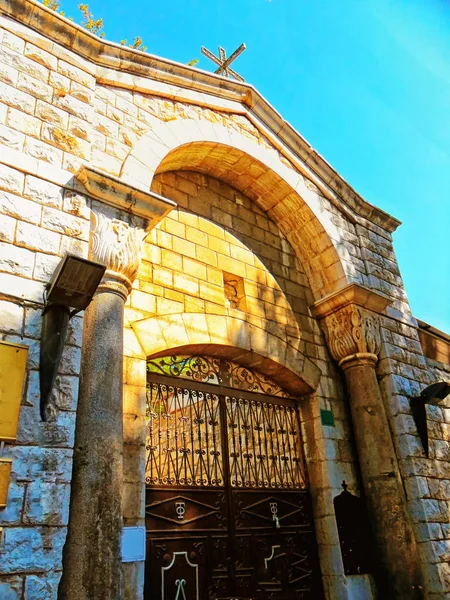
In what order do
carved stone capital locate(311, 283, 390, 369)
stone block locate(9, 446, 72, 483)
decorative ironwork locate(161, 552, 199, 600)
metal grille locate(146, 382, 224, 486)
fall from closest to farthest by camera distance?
stone block locate(9, 446, 72, 483)
decorative ironwork locate(161, 552, 199, 600)
metal grille locate(146, 382, 224, 486)
carved stone capital locate(311, 283, 390, 369)

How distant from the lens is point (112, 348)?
374 centimetres

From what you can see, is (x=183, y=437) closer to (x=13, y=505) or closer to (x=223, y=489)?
(x=223, y=489)

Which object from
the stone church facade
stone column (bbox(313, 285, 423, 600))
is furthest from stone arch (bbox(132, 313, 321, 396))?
→ stone column (bbox(313, 285, 423, 600))

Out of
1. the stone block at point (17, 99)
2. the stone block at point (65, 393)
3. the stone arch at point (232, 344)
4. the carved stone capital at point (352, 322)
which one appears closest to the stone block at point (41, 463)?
the stone block at point (65, 393)

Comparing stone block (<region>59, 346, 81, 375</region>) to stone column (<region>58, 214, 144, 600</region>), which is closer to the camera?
stone column (<region>58, 214, 144, 600</region>)

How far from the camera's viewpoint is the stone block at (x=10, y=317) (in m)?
3.24

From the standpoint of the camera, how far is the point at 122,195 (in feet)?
14.1

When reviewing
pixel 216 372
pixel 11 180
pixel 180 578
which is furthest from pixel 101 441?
pixel 216 372

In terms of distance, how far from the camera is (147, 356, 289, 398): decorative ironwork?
16.3 feet

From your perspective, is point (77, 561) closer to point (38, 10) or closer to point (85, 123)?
point (85, 123)

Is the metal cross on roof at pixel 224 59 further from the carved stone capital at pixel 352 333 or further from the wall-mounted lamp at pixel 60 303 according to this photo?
the wall-mounted lamp at pixel 60 303

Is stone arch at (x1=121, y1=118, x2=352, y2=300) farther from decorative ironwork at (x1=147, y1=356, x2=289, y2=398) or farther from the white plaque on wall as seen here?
the white plaque on wall

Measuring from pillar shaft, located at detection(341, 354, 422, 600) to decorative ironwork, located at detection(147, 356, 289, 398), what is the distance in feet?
2.95

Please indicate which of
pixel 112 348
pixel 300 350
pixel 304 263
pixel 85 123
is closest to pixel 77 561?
pixel 112 348
